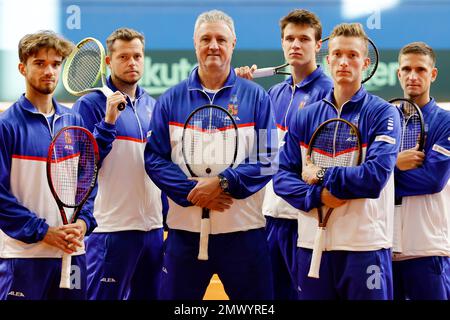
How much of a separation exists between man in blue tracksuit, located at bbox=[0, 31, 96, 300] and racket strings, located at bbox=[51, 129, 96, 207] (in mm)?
60

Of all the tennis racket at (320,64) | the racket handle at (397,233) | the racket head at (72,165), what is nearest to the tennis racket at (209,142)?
the racket head at (72,165)

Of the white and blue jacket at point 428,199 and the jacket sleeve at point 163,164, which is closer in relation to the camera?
the jacket sleeve at point 163,164

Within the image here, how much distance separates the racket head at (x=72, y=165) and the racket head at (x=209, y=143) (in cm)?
51

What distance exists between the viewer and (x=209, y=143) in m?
4.25

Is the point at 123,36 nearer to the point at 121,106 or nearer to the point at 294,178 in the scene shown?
the point at 121,106

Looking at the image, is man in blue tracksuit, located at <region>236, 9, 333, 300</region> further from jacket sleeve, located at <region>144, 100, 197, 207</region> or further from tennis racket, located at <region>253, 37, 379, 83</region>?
jacket sleeve, located at <region>144, 100, 197, 207</region>

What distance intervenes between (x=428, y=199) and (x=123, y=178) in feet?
5.89

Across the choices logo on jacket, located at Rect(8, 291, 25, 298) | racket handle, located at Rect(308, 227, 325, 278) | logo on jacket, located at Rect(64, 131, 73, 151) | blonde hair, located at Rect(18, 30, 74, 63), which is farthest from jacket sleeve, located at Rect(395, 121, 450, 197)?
logo on jacket, located at Rect(8, 291, 25, 298)

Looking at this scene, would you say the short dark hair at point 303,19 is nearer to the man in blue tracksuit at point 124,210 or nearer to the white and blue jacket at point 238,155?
the white and blue jacket at point 238,155

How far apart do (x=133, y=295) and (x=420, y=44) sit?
233 cm

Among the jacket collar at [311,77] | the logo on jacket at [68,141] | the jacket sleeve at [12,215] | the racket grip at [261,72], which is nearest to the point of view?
the jacket sleeve at [12,215]

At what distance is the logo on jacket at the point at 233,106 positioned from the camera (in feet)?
14.2

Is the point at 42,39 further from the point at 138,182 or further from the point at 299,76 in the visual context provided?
the point at 299,76

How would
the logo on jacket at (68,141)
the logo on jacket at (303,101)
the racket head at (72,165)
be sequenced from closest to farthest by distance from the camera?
the racket head at (72,165) < the logo on jacket at (68,141) < the logo on jacket at (303,101)
